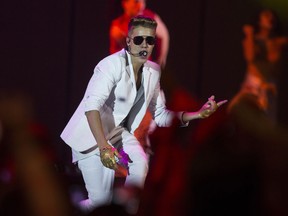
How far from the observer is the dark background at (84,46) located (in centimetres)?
752

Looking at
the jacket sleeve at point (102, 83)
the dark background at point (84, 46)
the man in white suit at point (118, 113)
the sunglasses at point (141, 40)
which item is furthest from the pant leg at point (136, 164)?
the dark background at point (84, 46)

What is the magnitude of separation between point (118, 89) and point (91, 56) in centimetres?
309

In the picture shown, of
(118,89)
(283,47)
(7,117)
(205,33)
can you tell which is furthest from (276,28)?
(7,117)

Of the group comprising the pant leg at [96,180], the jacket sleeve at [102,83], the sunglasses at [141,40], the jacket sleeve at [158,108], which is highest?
the sunglasses at [141,40]

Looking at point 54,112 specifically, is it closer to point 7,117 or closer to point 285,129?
point 285,129

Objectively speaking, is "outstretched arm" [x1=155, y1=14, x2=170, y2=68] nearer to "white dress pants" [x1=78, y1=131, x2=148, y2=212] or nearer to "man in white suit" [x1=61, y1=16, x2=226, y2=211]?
"man in white suit" [x1=61, y1=16, x2=226, y2=211]

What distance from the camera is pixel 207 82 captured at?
8367mm

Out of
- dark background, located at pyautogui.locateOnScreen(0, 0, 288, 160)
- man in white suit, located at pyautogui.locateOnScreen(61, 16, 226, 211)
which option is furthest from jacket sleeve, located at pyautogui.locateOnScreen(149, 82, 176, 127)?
dark background, located at pyautogui.locateOnScreen(0, 0, 288, 160)

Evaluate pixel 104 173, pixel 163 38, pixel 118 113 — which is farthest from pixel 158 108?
pixel 163 38

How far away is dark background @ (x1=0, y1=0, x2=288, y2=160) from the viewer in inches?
296

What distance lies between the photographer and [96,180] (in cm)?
466

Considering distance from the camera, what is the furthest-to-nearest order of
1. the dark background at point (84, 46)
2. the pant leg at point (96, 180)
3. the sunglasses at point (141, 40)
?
the dark background at point (84, 46), the sunglasses at point (141, 40), the pant leg at point (96, 180)

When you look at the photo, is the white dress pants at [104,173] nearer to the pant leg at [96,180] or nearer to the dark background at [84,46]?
the pant leg at [96,180]

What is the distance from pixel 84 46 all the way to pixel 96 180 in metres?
3.32
